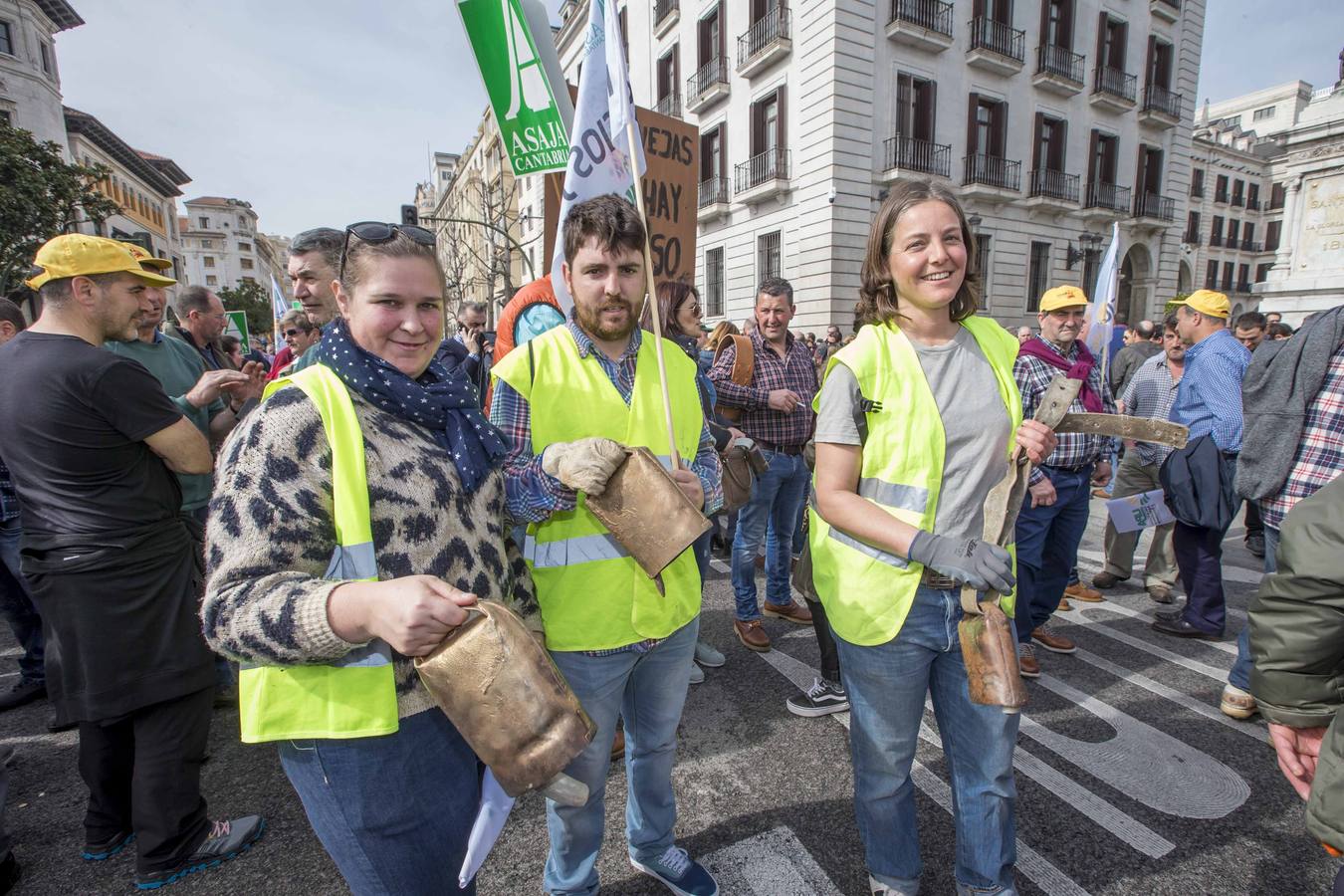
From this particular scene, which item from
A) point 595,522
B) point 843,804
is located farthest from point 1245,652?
point 595,522

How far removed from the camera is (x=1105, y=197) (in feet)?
68.3

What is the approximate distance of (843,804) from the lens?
2572mm

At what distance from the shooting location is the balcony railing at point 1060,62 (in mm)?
18812

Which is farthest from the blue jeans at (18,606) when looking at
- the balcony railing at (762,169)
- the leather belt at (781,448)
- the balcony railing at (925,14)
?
the balcony railing at (925,14)

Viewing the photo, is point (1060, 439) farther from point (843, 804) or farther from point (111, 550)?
point (111, 550)

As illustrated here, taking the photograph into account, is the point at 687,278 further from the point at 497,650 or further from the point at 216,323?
the point at 216,323

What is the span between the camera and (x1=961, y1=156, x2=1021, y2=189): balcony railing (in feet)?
59.3

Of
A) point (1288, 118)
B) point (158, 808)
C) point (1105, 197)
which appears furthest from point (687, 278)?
point (1288, 118)

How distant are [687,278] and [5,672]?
522cm

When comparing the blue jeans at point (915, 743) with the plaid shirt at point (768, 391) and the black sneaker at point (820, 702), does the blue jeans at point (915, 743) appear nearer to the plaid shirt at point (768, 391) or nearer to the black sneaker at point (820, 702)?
the black sneaker at point (820, 702)

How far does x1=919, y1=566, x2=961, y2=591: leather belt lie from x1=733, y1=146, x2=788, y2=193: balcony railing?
1728 centimetres

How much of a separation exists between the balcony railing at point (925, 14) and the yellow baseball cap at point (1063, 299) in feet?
52.1

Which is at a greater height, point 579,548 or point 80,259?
point 80,259

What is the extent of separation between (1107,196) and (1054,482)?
75.5 feet
